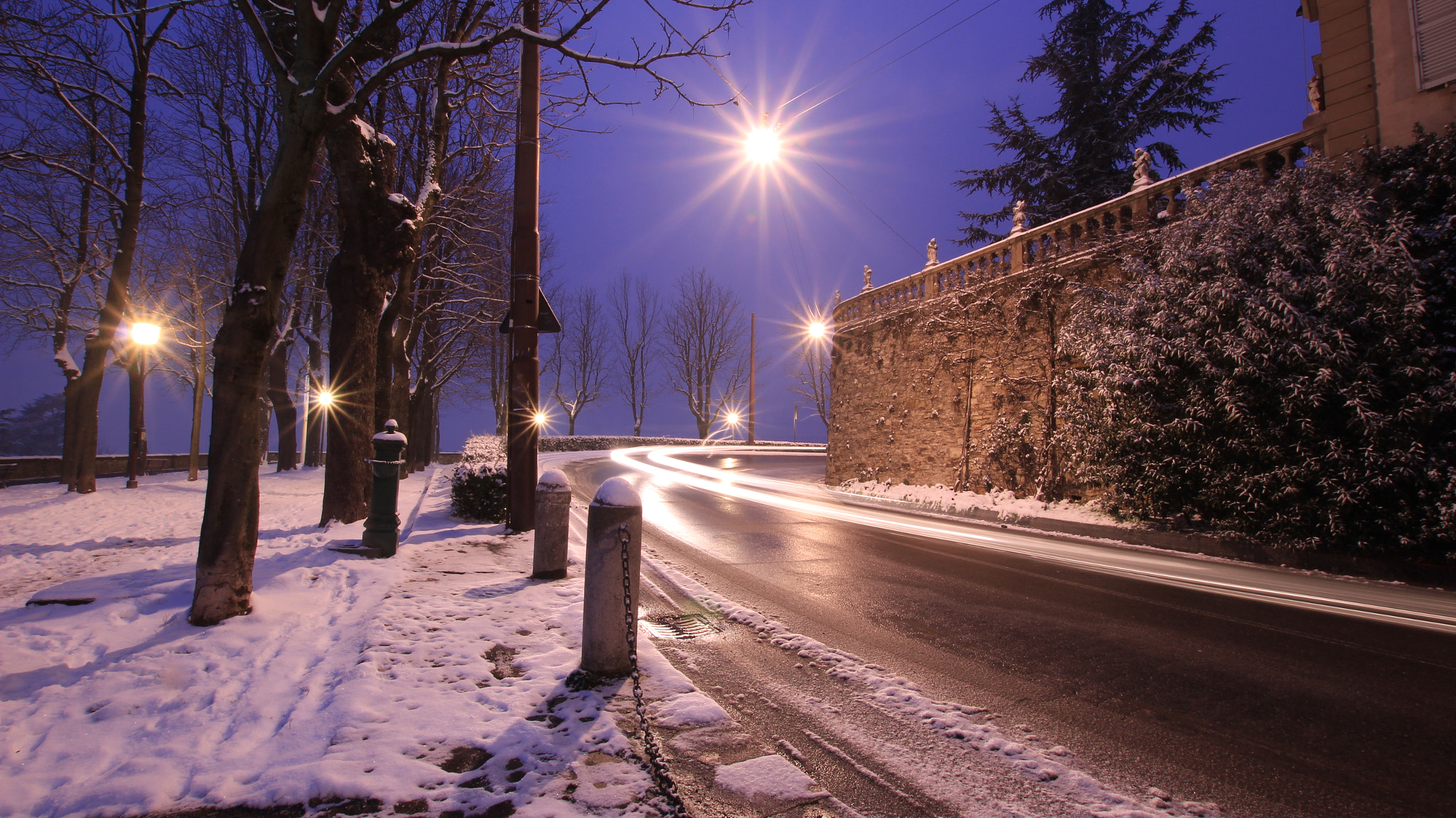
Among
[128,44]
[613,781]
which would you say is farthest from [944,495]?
[128,44]

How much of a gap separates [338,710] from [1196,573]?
8168mm

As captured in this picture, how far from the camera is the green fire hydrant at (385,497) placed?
6250 mm

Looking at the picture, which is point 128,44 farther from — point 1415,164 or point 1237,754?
point 1415,164

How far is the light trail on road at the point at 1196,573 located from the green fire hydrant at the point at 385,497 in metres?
7.16

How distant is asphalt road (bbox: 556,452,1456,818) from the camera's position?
2.65m

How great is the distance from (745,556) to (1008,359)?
934cm

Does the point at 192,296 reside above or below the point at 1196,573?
above

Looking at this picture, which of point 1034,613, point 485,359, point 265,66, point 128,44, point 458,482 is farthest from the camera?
point 485,359

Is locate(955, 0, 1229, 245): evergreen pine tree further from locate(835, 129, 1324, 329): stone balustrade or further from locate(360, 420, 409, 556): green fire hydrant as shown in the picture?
locate(360, 420, 409, 556): green fire hydrant

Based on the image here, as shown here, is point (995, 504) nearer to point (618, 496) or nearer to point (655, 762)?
point (618, 496)

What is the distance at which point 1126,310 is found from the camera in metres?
9.64

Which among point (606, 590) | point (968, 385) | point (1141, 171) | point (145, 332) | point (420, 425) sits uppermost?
point (1141, 171)

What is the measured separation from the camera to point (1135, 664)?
157 inches

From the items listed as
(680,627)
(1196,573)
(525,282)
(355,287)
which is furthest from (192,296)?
(1196,573)
